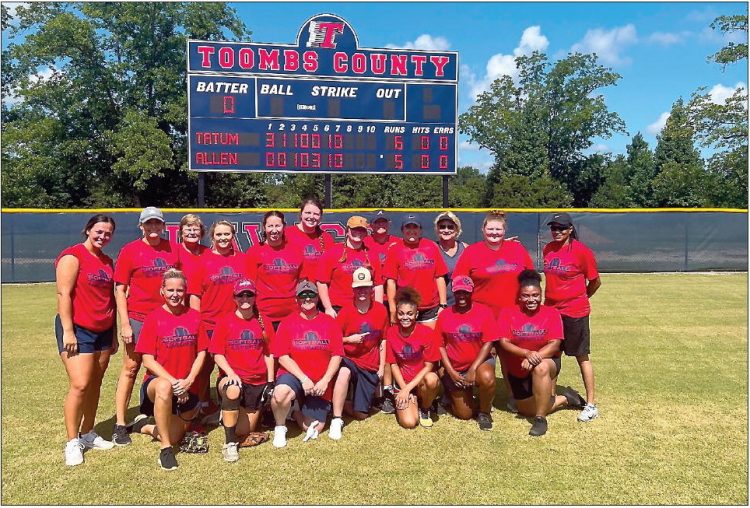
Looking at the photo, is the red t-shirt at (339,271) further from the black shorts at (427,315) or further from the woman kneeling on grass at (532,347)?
the woman kneeling on grass at (532,347)

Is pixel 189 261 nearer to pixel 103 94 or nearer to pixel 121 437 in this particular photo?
pixel 121 437

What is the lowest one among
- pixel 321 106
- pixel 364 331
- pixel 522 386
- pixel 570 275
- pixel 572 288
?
pixel 522 386

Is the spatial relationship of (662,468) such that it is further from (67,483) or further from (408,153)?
(408,153)

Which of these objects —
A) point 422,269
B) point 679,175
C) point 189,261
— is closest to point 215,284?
point 189,261

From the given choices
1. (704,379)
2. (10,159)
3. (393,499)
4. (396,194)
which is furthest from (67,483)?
(396,194)

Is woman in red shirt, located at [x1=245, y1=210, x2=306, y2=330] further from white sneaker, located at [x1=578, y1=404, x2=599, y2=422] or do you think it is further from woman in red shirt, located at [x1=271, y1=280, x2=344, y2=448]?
white sneaker, located at [x1=578, y1=404, x2=599, y2=422]

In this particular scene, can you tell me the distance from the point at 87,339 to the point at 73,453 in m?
0.75

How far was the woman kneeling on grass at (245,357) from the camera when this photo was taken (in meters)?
4.14

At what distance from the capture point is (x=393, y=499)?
10.9 feet

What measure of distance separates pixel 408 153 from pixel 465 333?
1097 cm

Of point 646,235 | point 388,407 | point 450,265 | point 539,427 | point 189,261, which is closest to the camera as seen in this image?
point 539,427

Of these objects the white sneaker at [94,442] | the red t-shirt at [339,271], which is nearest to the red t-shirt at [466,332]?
the red t-shirt at [339,271]

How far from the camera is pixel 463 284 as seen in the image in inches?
178

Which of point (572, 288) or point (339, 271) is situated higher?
point (339, 271)
